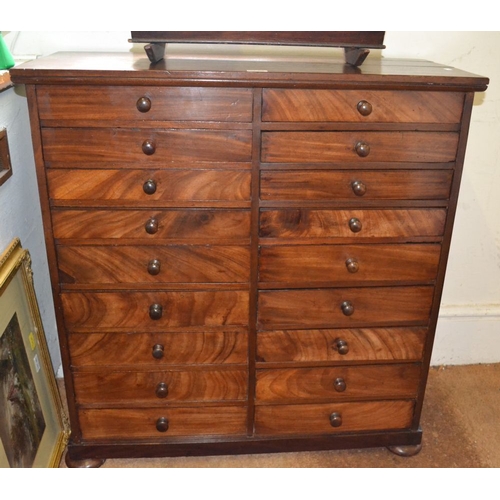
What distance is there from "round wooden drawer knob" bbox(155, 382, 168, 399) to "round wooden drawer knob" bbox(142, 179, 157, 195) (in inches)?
25.5

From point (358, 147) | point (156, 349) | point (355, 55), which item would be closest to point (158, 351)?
point (156, 349)

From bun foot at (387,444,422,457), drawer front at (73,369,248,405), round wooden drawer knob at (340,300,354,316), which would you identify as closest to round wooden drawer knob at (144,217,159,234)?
drawer front at (73,369,248,405)

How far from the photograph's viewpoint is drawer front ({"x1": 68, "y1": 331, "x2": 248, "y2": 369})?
1.66 m

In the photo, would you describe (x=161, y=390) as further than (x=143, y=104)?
Yes

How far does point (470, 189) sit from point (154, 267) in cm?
132

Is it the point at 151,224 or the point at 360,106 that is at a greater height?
the point at 360,106

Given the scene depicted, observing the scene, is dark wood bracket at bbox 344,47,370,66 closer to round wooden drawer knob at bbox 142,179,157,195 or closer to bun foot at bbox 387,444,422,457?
round wooden drawer knob at bbox 142,179,157,195

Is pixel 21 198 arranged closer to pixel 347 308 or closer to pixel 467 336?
pixel 347 308

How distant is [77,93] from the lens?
1368 millimetres

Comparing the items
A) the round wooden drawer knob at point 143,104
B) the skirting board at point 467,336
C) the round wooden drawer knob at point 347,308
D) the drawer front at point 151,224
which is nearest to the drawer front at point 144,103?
the round wooden drawer knob at point 143,104

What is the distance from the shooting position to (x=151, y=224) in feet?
4.89

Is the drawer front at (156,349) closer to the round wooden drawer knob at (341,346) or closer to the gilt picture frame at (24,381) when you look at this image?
the gilt picture frame at (24,381)
